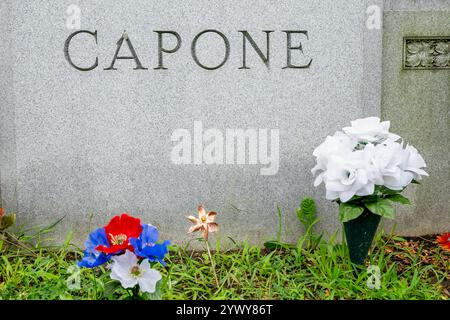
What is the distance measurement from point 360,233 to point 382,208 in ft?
0.81

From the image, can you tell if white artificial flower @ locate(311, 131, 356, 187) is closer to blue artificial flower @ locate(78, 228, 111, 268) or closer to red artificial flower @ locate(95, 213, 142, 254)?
red artificial flower @ locate(95, 213, 142, 254)

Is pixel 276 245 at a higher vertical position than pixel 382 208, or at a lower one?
lower

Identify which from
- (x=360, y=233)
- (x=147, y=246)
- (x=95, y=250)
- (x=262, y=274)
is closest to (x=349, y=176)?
(x=360, y=233)

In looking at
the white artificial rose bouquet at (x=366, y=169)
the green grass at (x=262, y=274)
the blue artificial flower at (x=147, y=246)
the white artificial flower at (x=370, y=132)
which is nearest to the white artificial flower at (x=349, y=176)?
the white artificial rose bouquet at (x=366, y=169)

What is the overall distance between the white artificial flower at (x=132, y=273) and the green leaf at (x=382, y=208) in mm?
1131

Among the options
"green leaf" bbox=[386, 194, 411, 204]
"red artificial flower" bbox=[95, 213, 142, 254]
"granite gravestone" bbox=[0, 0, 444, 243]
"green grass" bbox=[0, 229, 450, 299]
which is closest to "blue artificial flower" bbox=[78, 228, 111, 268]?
"red artificial flower" bbox=[95, 213, 142, 254]

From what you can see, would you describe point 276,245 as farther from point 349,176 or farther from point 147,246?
point 147,246

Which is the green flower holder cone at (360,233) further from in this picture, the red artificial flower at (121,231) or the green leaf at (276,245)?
the red artificial flower at (121,231)

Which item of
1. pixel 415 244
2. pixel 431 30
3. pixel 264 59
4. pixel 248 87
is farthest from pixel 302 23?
pixel 415 244

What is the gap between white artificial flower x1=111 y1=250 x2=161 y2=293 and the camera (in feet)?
6.61

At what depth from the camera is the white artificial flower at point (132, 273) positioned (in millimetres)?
2014

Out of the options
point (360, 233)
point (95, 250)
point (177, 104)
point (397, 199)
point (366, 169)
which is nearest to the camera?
point (95, 250)

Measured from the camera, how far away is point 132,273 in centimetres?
204
